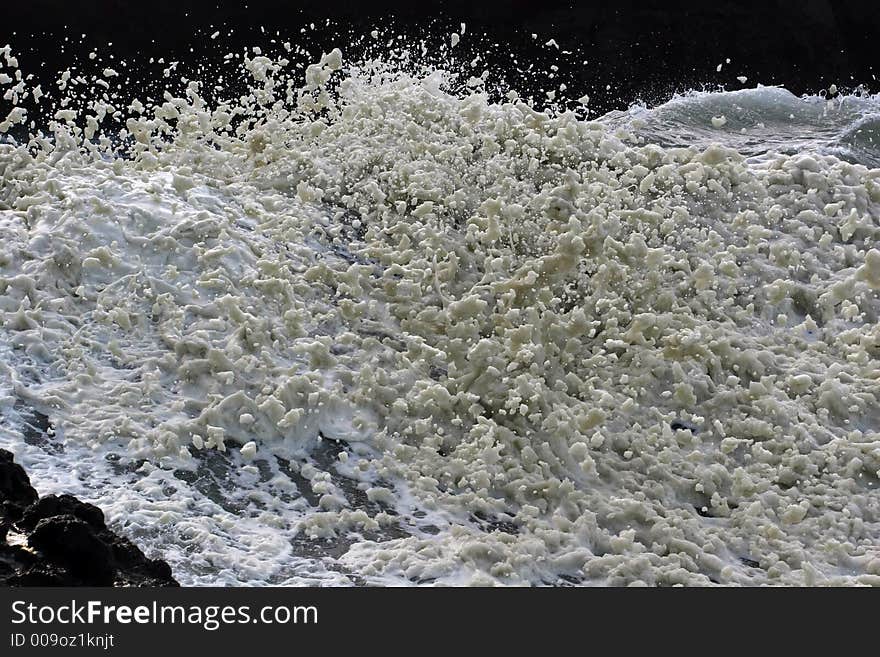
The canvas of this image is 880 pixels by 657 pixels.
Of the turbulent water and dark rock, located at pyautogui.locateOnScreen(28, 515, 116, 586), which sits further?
the turbulent water

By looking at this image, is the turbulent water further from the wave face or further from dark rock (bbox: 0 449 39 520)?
the wave face

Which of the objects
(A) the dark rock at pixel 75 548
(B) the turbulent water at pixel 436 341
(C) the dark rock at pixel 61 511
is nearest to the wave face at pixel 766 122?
(B) the turbulent water at pixel 436 341

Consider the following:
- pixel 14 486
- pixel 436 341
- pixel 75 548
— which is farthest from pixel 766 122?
pixel 75 548

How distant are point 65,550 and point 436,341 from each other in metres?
1.92

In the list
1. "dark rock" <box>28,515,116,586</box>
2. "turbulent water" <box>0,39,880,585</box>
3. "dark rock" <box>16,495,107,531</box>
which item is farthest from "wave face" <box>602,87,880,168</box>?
"dark rock" <box>28,515,116,586</box>

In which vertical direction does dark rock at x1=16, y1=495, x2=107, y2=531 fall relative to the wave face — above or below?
below

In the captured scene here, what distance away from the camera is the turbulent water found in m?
3.52

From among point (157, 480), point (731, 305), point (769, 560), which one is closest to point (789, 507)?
point (769, 560)

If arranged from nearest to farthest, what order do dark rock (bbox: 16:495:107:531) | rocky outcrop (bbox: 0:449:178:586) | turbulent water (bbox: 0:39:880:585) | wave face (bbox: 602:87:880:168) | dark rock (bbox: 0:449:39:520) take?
1. rocky outcrop (bbox: 0:449:178:586)
2. dark rock (bbox: 16:495:107:531)
3. dark rock (bbox: 0:449:39:520)
4. turbulent water (bbox: 0:39:880:585)
5. wave face (bbox: 602:87:880:168)

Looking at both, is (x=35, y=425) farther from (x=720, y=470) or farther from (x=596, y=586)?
(x=720, y=470)

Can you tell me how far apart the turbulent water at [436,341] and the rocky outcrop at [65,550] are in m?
0.22

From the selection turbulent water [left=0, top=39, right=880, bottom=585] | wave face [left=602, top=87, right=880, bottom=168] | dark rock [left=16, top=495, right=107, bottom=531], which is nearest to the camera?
dark rock [left=16, top=495, right=107, bottom=531]

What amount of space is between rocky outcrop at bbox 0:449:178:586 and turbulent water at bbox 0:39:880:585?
0.72 feet

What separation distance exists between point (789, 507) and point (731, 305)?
1.27 metres
